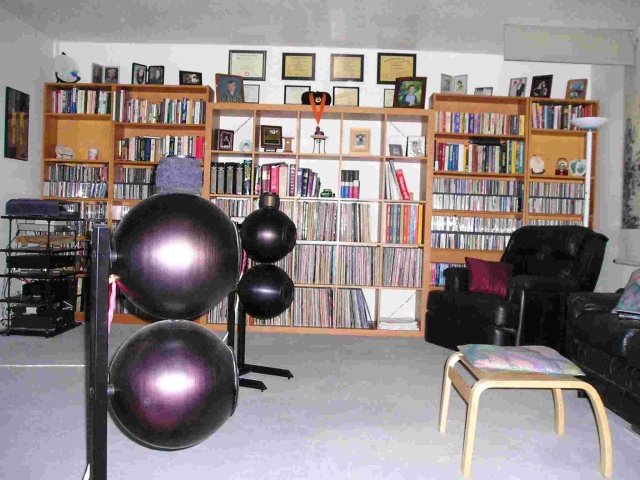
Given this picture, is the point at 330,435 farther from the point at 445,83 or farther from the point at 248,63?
the point at 248,63

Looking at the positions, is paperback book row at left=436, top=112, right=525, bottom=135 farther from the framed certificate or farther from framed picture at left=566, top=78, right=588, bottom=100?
the framed certificate

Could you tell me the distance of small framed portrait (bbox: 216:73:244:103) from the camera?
458cm

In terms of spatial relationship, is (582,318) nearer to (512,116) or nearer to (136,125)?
(512,116)

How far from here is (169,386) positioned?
108cm

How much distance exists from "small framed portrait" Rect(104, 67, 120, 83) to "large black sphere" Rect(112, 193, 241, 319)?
14.0 feet

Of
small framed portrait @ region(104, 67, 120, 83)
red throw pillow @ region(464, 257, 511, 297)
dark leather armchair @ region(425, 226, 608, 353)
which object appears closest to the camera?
dark leather armchair @ region(425, 226, 608, 353)

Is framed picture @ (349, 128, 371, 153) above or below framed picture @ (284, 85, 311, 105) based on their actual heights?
below

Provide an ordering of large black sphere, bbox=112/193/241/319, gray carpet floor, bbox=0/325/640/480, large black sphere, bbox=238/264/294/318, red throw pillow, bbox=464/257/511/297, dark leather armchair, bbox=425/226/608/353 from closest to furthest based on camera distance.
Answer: large black sphere, bbox=112/193/241/319 < gray carpet floor, bbox=0/325/640/480 < large black sphere, bbox=238/264/294/318 < dark leather armchair, bbox=425/226/608/353 < red throw pillow, bbox=464/257/511/297


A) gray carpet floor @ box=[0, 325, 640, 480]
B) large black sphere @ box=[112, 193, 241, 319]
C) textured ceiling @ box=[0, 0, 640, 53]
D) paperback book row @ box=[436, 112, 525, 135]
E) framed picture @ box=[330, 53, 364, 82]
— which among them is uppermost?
textured ceiling @ box=[0, 0, 640, 53]

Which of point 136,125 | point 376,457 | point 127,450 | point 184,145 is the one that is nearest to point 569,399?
point 376,457

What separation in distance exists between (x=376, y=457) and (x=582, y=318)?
1530mm

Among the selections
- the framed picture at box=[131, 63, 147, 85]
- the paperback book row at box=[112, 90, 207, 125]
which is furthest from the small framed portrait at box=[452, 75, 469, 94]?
the framed picture at box=[131, 63, 147, 85]

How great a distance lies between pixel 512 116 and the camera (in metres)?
4.61

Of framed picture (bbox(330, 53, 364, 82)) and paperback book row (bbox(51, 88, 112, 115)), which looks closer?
paperback book row (bbox(51, 88, 112, 115))
